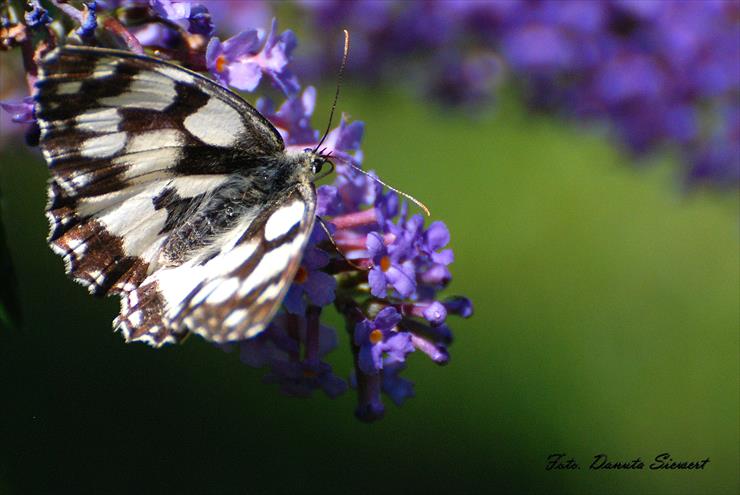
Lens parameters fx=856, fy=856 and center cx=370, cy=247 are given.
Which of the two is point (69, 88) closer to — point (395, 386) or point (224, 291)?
point (224, 291)

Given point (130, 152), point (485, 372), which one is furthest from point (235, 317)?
point (485, 372)

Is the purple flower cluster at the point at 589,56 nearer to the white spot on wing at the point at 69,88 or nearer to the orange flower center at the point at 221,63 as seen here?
the orange flower center at the point at 221,63

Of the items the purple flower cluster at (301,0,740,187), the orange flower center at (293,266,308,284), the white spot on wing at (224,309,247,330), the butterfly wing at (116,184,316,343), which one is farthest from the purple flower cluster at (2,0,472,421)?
the purple flower cluster at (301,0,740,187)

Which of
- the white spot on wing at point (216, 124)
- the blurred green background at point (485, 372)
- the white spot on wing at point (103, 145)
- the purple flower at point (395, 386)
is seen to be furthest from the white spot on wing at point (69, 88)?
the blurred green background at point (485, 372)

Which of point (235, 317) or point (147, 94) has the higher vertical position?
point (147, 94)

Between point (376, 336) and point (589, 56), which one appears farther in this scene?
point (589, 56)

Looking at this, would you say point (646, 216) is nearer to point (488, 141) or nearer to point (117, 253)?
point (488, 141)
